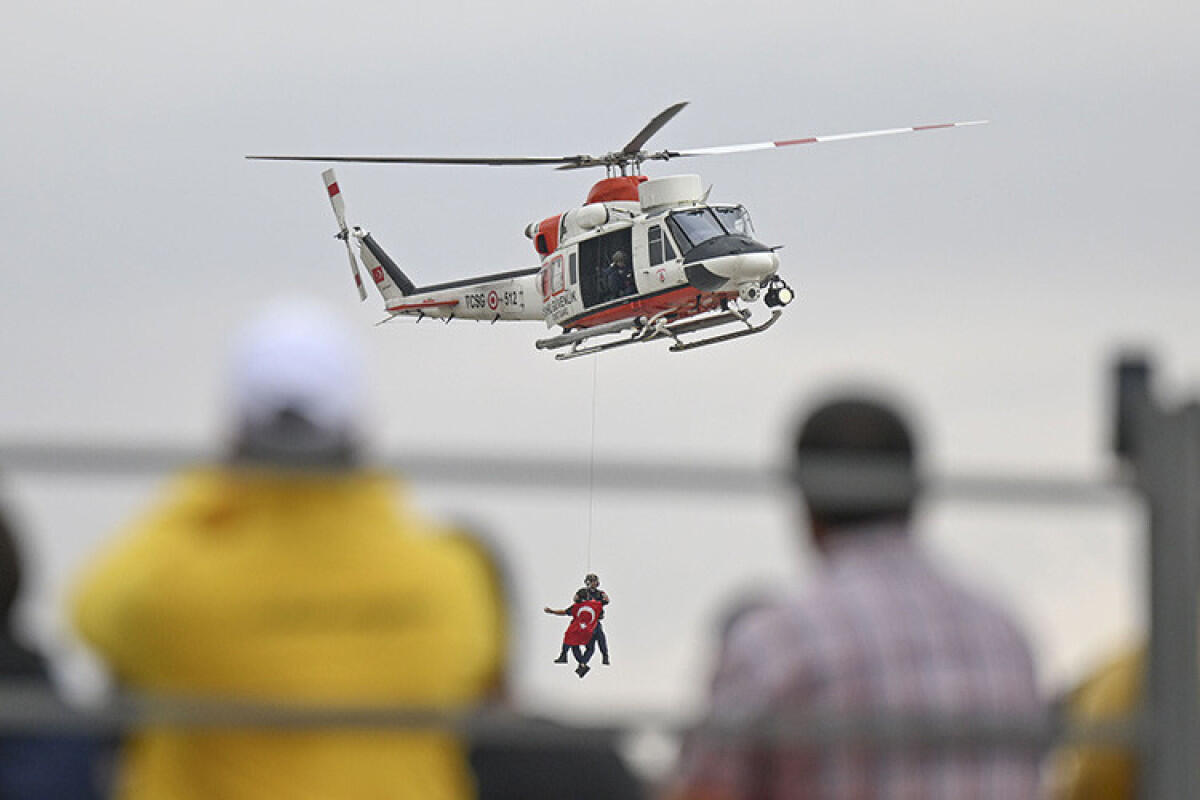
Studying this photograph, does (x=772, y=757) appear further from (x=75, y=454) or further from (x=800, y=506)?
(x=75, y=454)

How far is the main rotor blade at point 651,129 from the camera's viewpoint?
1326 inches

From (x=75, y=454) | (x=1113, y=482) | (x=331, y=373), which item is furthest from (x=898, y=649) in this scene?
(x=75, y=454)

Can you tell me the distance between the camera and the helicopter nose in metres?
34.2

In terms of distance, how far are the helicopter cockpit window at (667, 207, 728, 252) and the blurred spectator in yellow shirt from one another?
31579 mm

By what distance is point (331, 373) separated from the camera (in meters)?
3.67

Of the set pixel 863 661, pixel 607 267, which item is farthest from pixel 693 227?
pixel 863 661

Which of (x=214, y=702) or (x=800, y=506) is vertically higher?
(x=800, y=506)

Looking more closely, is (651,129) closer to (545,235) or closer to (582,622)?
(545,235)

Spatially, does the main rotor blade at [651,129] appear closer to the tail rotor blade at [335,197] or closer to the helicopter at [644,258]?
the helicopter at [644,258]

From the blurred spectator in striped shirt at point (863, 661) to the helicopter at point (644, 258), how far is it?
93.1 ft

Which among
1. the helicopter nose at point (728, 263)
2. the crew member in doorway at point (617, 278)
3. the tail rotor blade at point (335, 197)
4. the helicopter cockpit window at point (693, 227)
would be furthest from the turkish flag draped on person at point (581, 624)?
the tail rotor blade at point (335, 197)

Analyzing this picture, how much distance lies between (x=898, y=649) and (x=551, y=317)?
1442 inches

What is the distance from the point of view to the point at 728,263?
113 ft

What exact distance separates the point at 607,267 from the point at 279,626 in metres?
34.2
